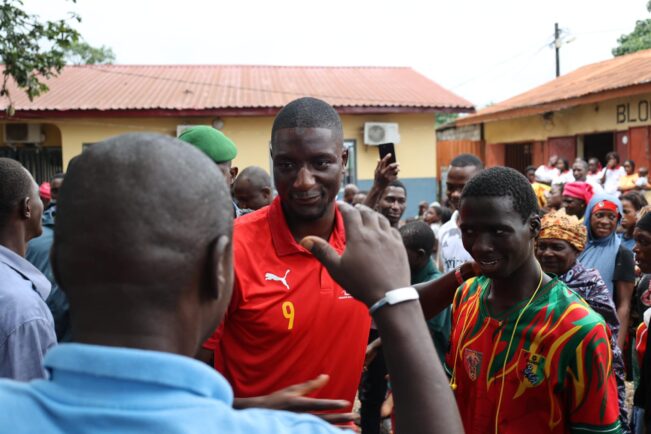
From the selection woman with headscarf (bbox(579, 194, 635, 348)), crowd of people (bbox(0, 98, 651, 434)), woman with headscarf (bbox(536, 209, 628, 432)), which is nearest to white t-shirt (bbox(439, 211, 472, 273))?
crowd of people (bbox(0, 98, 651, 434))

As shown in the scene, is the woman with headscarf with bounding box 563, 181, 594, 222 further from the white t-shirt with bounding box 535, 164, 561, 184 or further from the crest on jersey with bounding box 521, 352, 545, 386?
the white t-shirt with bounding box 535, 164, 561, 184

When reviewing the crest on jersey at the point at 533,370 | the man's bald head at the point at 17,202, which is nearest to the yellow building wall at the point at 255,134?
the man's bald head at the point at 17,202

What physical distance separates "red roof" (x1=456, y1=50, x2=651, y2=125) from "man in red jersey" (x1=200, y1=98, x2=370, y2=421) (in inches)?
470

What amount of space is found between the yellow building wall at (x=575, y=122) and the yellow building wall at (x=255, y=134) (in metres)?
3.50

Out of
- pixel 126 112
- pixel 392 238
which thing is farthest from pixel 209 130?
pixel 126 112

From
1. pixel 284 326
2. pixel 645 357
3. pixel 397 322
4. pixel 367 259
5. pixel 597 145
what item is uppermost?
pixel 597 145

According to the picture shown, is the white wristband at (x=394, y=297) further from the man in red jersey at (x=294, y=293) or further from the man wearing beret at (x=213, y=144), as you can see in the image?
the man wearing beret at (x=213, y=144)

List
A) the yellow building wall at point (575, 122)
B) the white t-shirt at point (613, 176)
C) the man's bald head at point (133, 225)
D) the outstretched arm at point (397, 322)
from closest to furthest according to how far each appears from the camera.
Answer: the man's bald head at point (133, 225), the outstretched arm at point (397, 322), the white t-shirt at point (613, 176), the yellow building wall at point (575, 122)

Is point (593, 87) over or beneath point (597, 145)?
over

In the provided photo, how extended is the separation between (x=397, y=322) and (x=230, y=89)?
16972mm

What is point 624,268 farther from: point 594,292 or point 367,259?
point 367,259

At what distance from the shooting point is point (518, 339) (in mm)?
2432

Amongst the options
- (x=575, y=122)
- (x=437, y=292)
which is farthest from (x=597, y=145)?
(x=437, y=292)

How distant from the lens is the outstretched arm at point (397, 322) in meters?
1.26
